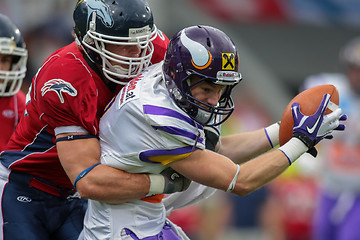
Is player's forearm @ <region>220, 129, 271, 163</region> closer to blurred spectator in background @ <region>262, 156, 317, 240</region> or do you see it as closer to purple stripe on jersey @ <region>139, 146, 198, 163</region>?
purple stripe on jersey @ <region>139, 146, 198, 163</region>

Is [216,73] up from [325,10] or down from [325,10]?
up

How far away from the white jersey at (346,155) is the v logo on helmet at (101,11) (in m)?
3.27

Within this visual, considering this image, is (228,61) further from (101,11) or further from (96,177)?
(96,177)

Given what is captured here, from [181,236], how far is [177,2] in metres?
6.41

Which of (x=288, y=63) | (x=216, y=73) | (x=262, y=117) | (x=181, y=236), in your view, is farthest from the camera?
(x=288, y=63)

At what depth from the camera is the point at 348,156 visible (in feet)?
21.9

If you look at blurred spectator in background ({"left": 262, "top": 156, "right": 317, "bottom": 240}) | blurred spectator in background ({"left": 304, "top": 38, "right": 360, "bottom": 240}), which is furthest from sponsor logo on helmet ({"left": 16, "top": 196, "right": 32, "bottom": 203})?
blurred spectator in background ({"left": 262, "top": 156, "right": 317, "bottom": 240})

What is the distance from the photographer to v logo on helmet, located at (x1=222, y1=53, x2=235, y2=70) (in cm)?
375

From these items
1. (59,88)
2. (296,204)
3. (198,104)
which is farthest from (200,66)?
(296,204)

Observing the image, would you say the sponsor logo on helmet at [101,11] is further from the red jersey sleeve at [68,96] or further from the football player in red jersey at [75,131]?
the red jersey sleeve at [68,96]

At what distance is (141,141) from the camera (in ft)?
12.3

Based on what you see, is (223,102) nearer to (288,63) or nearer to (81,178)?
(81,178)

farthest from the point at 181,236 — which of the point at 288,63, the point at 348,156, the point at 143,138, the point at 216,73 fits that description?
the point at 288,63

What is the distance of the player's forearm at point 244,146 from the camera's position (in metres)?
4.41
